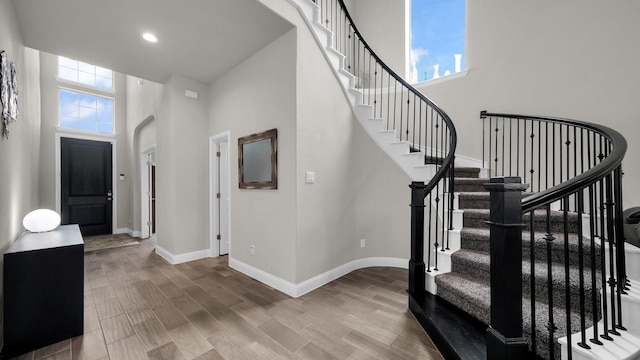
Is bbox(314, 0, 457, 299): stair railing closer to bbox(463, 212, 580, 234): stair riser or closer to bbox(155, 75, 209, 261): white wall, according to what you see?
bbox(463, 212, 580, 234): stair riser

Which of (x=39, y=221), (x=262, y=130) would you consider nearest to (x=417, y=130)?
(x=262, y=130)

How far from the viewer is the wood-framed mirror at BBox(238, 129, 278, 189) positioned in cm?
300

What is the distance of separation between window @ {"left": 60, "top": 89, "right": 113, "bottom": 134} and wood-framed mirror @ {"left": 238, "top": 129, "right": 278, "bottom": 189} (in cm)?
518

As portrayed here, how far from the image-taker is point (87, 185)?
19.7 feet

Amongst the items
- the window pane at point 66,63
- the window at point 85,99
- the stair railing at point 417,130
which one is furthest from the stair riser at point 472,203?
the window pane at point 66,63

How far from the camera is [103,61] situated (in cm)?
345

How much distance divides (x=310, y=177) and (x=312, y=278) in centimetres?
118

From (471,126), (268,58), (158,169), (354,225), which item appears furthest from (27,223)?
(471,126)

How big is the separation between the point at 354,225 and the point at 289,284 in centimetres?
126

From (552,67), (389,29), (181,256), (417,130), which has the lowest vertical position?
(181,256)

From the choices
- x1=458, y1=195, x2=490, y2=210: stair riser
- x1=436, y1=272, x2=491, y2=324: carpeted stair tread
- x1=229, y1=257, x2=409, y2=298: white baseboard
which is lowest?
x1=229, y1=257, x2=409, y2=298: white baseboard

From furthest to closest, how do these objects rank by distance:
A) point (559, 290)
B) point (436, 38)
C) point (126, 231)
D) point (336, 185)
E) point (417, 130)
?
point (126, 231)
point (436, 38)
point (417, 130)
point (336, 185)
point (559, 290)

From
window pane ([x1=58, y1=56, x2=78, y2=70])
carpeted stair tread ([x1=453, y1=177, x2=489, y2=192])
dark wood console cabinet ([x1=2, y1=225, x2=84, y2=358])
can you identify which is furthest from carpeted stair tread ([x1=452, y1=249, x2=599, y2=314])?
window pane ([x1=58, y1=56, x2=78, y2=70])

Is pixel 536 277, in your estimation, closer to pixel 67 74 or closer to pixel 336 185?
pixel 336 185
